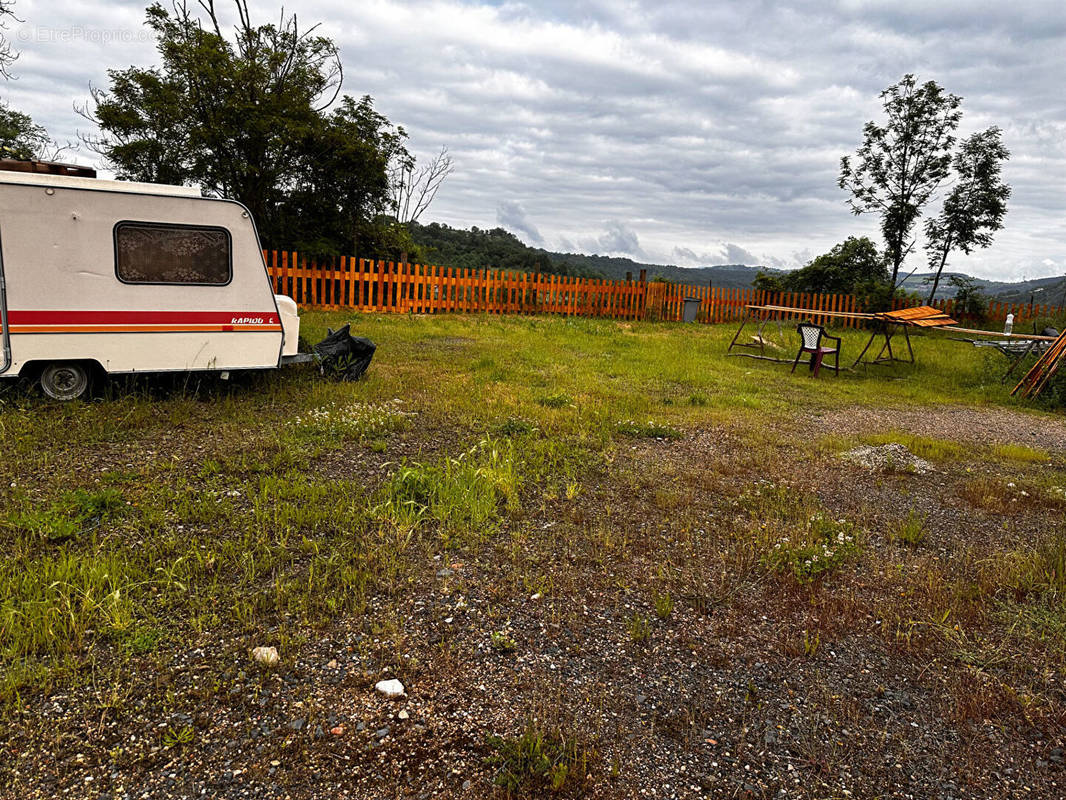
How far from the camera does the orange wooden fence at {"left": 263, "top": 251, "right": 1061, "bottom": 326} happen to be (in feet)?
52.9

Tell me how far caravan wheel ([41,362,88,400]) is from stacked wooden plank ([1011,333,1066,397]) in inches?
494

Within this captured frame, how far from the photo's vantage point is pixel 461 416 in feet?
22.3

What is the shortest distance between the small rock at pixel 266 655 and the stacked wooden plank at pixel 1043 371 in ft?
36.3

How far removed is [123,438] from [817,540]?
565 centimetres

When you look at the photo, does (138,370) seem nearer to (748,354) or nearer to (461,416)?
(461,416)

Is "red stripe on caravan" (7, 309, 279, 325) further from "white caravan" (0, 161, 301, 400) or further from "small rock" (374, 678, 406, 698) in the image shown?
"small rock" (374, 678, 406, 698)

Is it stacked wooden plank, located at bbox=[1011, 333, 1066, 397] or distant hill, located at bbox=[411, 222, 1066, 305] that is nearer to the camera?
stacked wooden plank, located at bbox=[1011, 333, 1066, 397]

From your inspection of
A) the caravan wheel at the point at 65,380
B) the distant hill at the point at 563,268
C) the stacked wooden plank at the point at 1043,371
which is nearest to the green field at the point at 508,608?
the caravan wheel at the point at 65,380

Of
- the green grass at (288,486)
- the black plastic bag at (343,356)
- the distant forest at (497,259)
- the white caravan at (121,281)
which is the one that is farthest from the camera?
the distant forest at (497,259)

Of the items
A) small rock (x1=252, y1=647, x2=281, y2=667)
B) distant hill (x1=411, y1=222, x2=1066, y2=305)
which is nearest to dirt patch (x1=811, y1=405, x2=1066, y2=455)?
small rock (x1=252, y1=647, x2=281, y2=667)

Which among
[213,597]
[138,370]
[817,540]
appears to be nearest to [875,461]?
[817,540]

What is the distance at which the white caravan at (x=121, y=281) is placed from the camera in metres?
5.68

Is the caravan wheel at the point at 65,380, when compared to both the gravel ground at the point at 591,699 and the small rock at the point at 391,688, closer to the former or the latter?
the gravel ground at the point at 591,699

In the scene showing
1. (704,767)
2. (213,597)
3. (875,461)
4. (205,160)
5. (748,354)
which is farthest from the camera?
(205,160)
